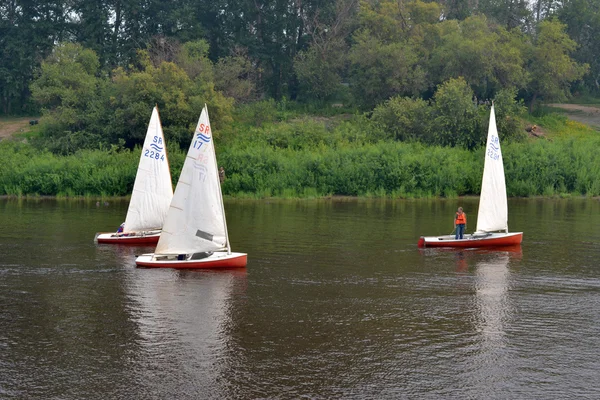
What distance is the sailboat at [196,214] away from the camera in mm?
30844

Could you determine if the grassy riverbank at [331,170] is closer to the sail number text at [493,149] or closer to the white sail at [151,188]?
the white sail at [151,188]

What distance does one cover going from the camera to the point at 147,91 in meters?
66.4

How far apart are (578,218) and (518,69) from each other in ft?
105

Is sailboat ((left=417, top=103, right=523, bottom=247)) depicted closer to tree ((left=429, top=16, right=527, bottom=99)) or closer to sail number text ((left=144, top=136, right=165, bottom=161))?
sail number text ((left=144, top=136, right=165, bottom=161))

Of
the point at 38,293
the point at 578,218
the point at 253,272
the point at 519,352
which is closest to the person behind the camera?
the point at 519,352

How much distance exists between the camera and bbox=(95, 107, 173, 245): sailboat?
37.7 m

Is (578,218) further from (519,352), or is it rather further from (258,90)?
(258,90)

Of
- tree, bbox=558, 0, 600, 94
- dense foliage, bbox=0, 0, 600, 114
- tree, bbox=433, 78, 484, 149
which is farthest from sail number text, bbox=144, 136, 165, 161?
tree, bbox=558, 0, 600, 94

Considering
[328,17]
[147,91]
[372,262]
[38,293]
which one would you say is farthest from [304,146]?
[38,293]

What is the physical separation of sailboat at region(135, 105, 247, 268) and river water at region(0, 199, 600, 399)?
3.79ft

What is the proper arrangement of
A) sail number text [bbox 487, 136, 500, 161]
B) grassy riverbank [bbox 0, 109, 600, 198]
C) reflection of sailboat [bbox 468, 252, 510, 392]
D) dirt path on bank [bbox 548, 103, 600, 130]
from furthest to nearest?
dirt path on bank [bbox 548, 103, 600, 130] < grassy riverbank [bbox 0, 109, 600, 198] < sail number text [bbox 487, 136, 500, 161] < reflection of sailboat [bbox 468, 252, 510, 392]

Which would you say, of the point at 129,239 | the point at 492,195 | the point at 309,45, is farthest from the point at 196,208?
the point at 309,45

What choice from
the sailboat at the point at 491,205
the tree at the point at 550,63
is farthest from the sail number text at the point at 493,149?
the tree at the point at 550,63

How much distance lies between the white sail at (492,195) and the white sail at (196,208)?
13.8 metres
